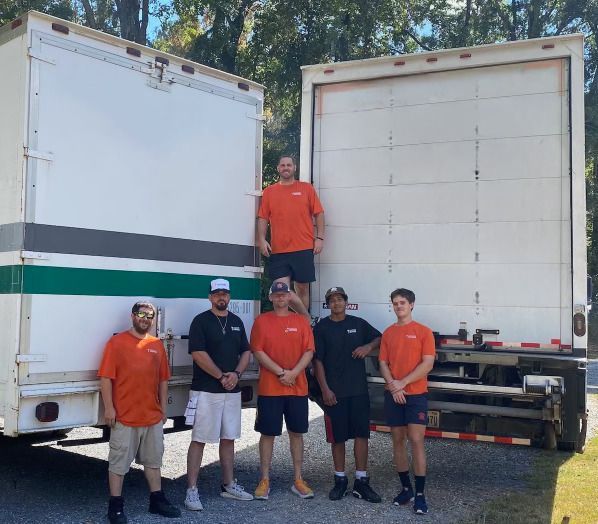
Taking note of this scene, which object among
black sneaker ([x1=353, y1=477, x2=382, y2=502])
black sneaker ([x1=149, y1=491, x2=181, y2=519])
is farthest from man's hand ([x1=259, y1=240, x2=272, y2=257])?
black sneaker ([x1=149, y1=491, x2=181, y2=519])

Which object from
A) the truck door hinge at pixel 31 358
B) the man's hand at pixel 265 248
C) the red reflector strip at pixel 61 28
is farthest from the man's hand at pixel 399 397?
the red reflector strip at pixel 61 28

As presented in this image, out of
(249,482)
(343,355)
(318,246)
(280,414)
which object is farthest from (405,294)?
(249,482)

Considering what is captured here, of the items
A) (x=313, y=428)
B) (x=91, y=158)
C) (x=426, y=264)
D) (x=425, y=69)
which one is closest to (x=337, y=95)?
(x=425, y=69)

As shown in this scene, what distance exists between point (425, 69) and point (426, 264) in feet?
5.52

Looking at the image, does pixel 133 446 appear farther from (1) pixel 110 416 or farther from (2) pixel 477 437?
(2) pixel 477 437

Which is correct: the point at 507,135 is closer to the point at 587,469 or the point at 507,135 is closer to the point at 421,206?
the point at 421,206

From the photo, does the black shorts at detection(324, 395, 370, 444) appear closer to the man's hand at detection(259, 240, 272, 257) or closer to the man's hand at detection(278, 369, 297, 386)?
the man's hand at detection(278, 369, 297, 386)

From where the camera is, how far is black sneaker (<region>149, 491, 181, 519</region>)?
542cm

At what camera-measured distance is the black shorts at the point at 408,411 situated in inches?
230

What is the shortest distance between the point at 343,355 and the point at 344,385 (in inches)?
9.6

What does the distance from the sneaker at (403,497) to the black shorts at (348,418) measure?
519mm

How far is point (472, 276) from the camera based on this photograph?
6.14 m

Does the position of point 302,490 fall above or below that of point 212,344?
below

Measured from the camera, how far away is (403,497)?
19.4 feet
